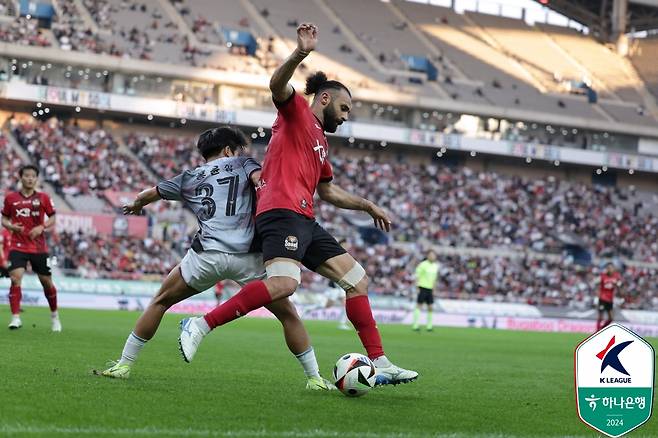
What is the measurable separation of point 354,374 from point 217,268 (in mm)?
1444

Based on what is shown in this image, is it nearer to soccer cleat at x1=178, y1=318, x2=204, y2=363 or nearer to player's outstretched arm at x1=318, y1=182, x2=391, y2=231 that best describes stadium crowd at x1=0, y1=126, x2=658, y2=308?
player's outstretched arm at x1=318, y1=182, x2=391, y2=231

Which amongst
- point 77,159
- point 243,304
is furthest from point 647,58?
point 243,304

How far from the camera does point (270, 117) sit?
5856cm

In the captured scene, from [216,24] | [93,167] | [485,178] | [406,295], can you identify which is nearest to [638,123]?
[485,178]

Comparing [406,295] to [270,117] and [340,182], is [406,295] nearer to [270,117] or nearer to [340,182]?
[340,182]

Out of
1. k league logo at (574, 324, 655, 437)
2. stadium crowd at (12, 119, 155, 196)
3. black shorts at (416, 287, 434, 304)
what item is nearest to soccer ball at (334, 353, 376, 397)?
k league logo at (574, 324, 655, 437)

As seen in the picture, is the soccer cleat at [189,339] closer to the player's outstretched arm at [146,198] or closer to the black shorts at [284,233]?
the black shorts at [284,233]

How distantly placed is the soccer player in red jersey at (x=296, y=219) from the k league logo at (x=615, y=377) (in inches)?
99.2

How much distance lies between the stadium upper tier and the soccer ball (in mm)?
48374

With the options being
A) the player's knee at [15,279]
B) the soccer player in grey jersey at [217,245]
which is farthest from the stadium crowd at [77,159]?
the soccer player in grey jersey at [217,245]

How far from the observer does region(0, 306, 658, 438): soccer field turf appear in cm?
627

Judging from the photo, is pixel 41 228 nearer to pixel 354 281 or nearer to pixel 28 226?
pixel 28 226

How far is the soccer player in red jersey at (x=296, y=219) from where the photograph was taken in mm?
7898

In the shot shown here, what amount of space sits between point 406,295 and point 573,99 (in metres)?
32.5
